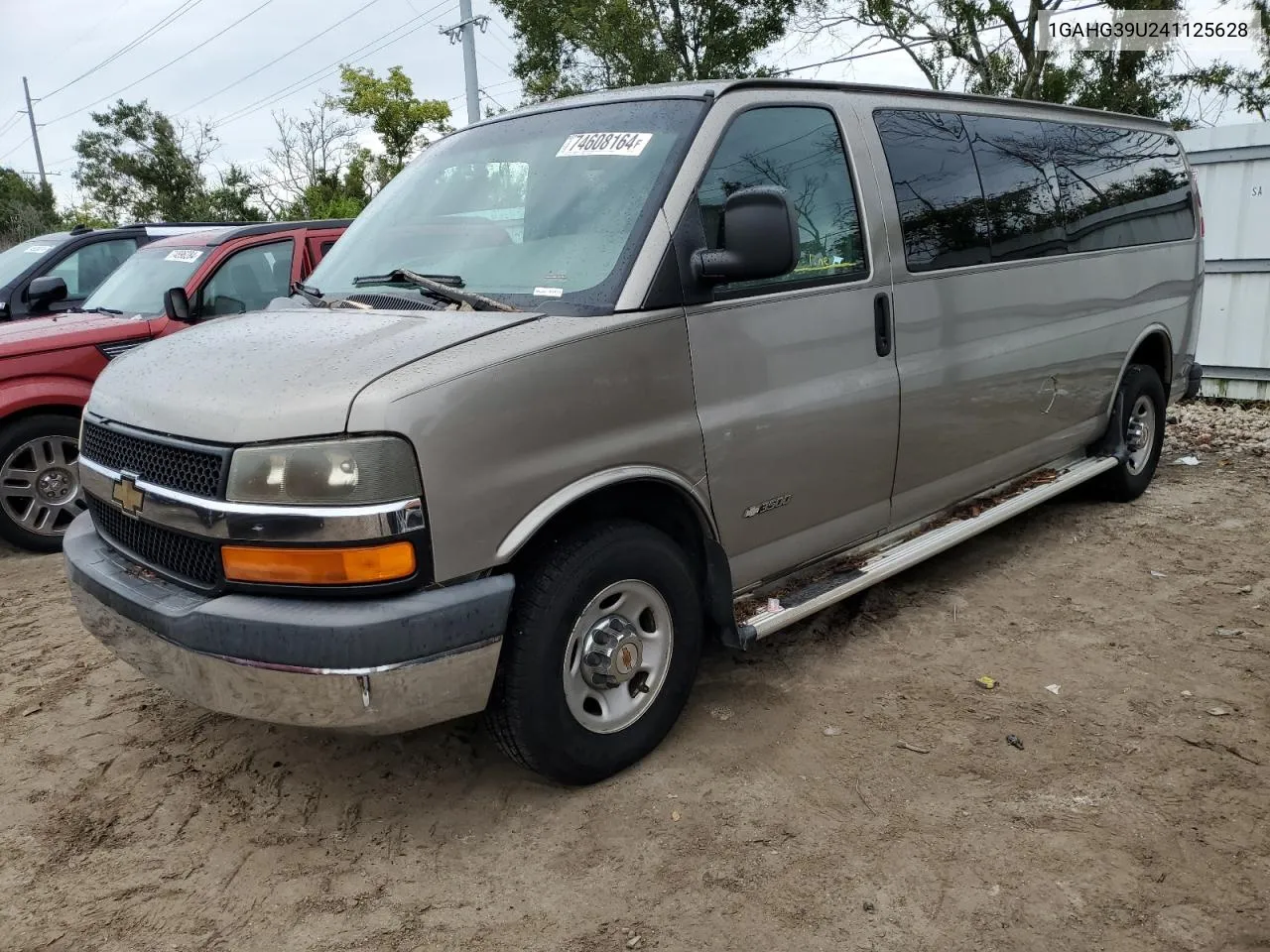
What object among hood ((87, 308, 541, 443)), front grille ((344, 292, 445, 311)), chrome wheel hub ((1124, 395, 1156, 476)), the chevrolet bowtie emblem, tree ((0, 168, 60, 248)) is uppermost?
tree ((0, 168, 60, 248))

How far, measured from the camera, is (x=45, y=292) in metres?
6.95

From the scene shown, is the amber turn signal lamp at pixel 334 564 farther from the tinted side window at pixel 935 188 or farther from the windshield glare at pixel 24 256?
the windshield glare at pixel 24 256

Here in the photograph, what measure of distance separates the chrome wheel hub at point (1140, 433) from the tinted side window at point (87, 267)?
302 inches

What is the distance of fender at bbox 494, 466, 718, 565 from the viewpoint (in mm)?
2656

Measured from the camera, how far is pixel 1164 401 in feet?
19.8

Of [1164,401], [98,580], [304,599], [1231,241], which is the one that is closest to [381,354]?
[304,599]

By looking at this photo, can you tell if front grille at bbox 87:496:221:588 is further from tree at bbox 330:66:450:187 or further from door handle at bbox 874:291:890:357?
tree at bbox 330:66:450:187

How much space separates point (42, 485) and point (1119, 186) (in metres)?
6.41

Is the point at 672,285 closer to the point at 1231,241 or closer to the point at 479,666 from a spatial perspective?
the point at 479,666

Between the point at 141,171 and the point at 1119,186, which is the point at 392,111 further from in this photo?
the point at 1119,186

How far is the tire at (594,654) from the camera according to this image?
2.76 meters

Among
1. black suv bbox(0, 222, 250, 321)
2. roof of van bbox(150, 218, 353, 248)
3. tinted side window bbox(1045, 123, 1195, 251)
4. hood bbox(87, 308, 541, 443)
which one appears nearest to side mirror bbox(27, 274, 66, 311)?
black suv bbox(0, 222, 250, 321)

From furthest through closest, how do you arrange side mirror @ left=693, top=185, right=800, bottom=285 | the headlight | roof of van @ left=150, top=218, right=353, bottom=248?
roof of van @ left=150, top=218, right=353, bottom=248, side mirror @ left=693, top=185, right=800, bottom=285, the headlight

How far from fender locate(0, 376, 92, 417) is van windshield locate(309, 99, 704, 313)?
2845 millimetres
